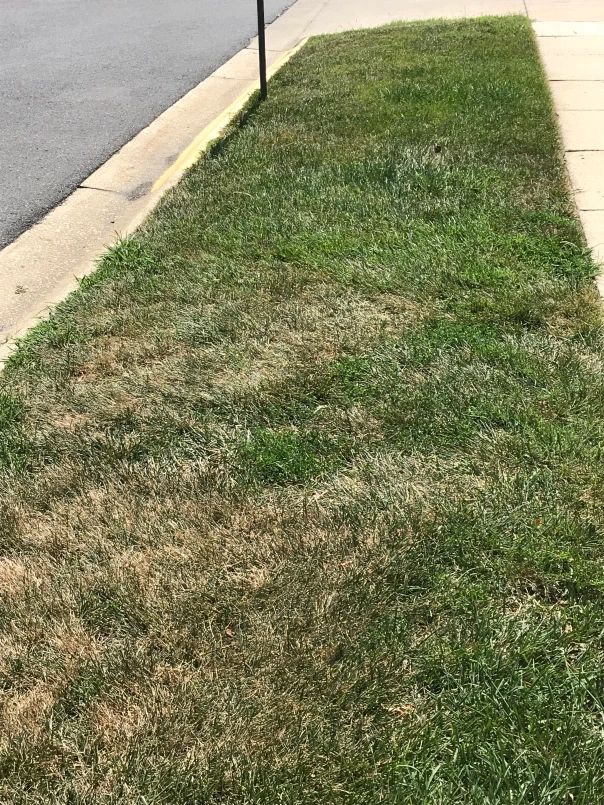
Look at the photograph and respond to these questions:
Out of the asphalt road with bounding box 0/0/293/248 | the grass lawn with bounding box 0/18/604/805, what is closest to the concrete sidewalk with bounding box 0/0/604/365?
the asphalt road with bounding box 0/0/293/248

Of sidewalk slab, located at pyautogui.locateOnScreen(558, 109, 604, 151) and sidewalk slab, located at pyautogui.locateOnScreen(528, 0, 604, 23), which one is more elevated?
sidewalk slab, located at pyautogui.locateOnScreen(528, 0, 604, 23)

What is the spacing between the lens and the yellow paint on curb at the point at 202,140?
5859 millimetres

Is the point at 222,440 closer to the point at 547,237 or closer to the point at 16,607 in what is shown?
the point at 16,607

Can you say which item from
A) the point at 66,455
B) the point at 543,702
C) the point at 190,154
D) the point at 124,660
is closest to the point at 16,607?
the point at 124,660

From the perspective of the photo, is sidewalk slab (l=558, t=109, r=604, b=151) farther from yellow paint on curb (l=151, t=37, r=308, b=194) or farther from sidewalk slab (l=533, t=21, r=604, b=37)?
sidewalk slab (l=533, t=21, r=604, b=37)

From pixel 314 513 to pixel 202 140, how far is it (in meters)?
4.62

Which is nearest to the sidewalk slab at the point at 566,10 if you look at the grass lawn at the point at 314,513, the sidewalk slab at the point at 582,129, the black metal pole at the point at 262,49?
the sidewalk slab at the point at 582,129

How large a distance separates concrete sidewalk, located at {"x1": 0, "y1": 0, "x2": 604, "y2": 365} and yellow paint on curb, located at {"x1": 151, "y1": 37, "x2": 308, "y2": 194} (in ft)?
0.08

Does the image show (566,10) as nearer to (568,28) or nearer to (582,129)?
(568,28)

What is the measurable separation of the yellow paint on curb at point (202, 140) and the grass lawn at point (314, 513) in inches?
44.1

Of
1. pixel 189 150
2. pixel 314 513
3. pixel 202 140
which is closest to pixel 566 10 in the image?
pixel 202 140

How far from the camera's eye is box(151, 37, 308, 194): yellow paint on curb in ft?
19.2

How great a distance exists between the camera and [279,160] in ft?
18.6

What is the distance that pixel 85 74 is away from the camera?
8508mm
